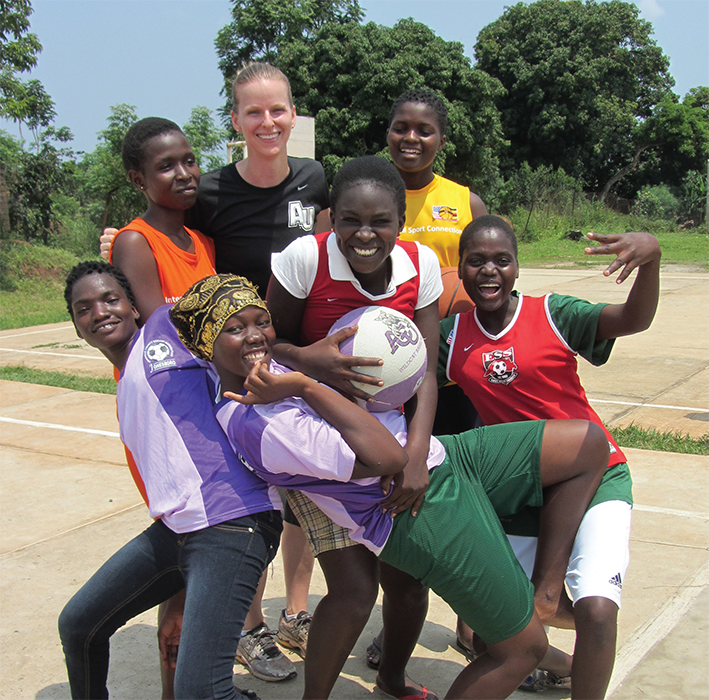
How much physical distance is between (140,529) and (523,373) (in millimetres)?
2771

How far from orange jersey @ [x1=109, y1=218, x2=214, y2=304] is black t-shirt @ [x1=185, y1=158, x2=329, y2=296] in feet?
0.64

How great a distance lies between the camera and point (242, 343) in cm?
229

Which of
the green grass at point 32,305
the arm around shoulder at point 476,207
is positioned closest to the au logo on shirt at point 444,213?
the arm around shoulder at point 476,207

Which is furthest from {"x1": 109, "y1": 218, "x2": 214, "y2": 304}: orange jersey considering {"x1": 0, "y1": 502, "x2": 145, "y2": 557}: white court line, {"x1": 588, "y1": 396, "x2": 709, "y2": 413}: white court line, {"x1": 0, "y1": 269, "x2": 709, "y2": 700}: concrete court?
{"x1": 588, "y1": 396, "x2": 709, "y2": 413}: white court line

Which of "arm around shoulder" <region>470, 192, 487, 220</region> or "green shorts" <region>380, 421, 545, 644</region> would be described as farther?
"arm around shoulder" <region>470, 192, 487, 220</region>

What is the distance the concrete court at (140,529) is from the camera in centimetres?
299

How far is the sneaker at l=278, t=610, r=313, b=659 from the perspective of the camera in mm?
3182

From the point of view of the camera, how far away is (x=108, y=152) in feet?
73.0

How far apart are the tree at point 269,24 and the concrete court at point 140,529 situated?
24.7 metres

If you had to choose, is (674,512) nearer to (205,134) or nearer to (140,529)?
(140,529)

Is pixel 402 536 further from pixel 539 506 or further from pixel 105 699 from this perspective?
pixel 105 699

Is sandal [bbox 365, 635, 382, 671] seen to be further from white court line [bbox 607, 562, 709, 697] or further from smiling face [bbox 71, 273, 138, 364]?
Result: smiling face [bbox 71, 273, 138, 364]

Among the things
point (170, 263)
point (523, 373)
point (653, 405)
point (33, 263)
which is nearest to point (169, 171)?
point (170, 263)

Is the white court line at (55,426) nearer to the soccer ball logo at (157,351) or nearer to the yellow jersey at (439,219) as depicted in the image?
the yellow jersey at (439,219)
